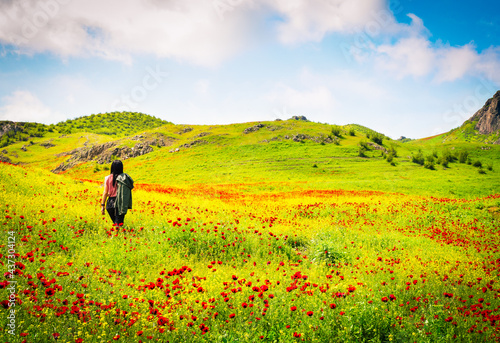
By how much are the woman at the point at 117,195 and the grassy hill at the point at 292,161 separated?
26.2 meters

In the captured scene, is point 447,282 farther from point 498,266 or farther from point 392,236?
point 392,236

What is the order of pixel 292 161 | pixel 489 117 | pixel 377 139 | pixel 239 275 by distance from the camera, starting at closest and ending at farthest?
pixel 239 275, pixel 292 161, pixel 377 139, pixel 489 117

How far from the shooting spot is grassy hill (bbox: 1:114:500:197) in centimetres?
3853

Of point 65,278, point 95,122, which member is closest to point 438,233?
point 65,278

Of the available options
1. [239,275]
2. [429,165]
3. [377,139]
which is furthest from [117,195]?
[377,139]

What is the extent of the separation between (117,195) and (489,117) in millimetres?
198198

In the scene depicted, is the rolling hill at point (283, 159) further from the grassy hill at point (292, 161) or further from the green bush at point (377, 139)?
the grassy hill at point (292, 161)

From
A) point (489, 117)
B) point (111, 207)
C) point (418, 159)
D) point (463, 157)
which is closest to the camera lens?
point (111, 207)

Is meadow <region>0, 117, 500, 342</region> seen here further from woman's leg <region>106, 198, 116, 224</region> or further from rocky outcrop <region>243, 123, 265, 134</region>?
rocky outcrop <region>243, 123, 265, 134</region>

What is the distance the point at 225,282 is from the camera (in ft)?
16.5

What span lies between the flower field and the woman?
0.58m

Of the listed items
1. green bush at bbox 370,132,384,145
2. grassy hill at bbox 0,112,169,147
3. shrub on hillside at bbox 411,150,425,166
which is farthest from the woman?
grassy hill at bbox 0,112,169,147

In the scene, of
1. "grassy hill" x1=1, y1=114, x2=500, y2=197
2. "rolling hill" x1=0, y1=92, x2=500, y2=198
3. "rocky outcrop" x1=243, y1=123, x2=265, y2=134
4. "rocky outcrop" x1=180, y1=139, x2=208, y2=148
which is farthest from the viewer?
"rocky outcrop" x1=243, y1=123, x2=265, y2=134

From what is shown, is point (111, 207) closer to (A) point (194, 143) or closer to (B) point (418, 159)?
(A) point (194, 143)
